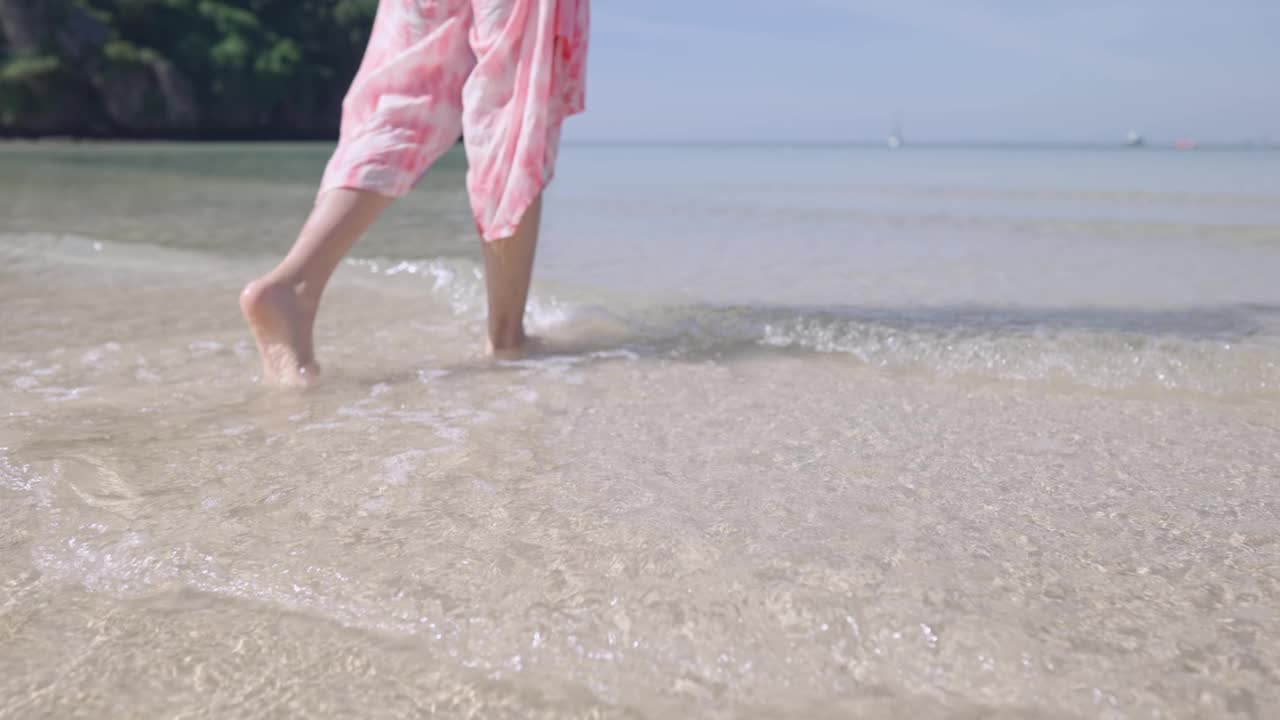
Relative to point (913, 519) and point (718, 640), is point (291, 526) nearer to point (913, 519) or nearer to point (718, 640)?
point (718, 640)

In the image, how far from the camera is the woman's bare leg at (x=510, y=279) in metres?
1.91

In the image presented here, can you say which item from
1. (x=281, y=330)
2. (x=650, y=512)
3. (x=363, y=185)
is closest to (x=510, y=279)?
(x=363, y=185)

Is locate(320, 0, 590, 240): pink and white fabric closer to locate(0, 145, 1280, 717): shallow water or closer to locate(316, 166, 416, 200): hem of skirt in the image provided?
locate(316, 166, 416, 200): hem of skirt

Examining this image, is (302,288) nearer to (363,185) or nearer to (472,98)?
(363,185)

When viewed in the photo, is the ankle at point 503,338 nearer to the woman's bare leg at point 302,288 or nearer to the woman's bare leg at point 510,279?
the woman's bare leg at point 510,279

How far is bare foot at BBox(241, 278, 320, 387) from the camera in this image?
1.68 meters

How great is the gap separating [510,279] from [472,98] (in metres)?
0.37

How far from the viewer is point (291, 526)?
1.03 m

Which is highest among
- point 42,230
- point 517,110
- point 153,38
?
point 153,38

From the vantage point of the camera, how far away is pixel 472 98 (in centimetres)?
184

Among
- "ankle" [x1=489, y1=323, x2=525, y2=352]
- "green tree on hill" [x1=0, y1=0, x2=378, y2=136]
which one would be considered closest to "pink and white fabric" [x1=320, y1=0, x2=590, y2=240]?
"ankle" [x1=489, y1=323, x2=525, y2=352]

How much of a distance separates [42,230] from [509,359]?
11.4 ft

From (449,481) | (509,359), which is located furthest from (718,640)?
(509,359)

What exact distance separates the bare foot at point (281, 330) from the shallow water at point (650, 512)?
0.18 feet
